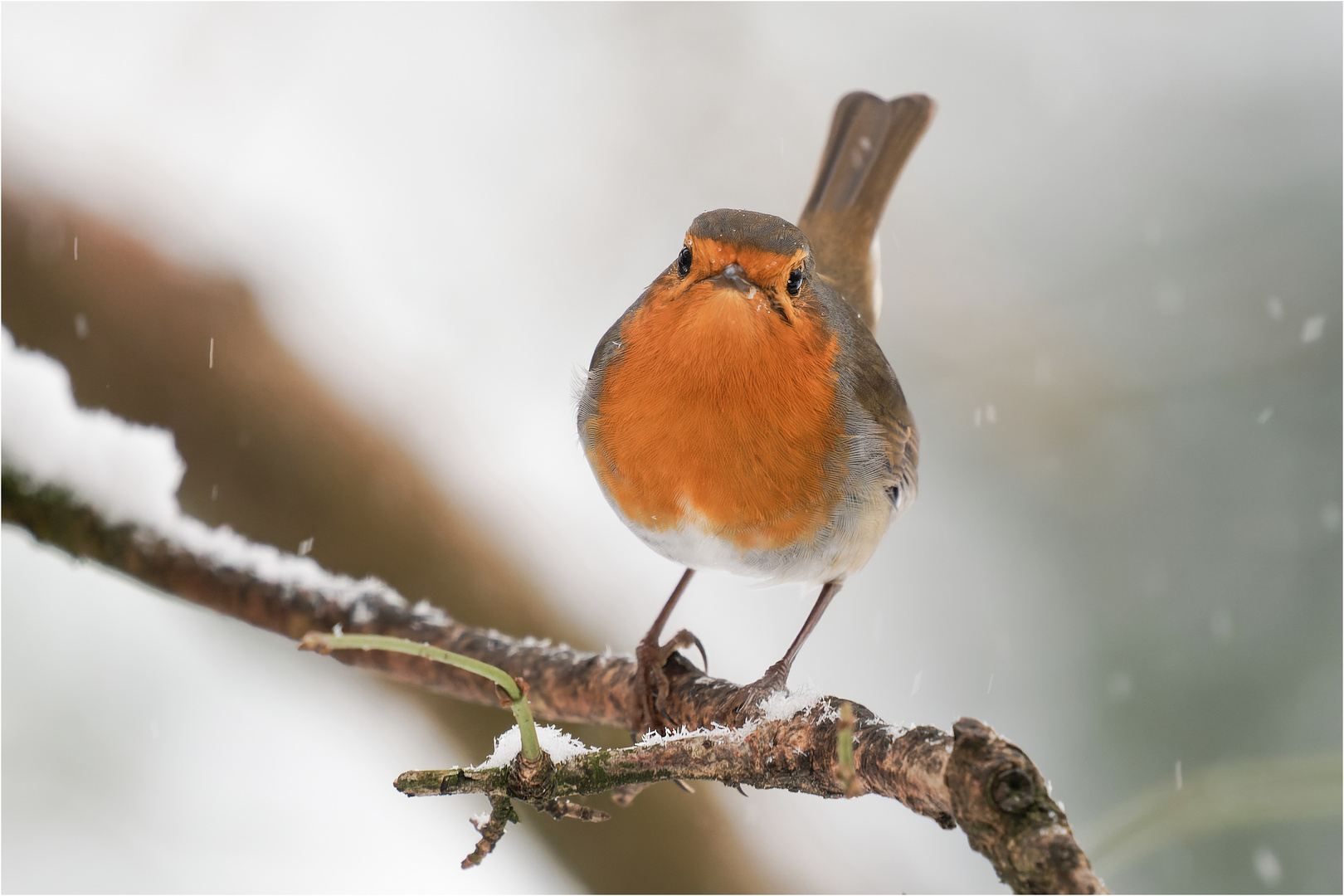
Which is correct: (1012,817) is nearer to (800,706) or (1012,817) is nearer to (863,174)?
(800,706)

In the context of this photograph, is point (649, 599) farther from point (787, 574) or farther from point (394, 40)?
point (394, 40)

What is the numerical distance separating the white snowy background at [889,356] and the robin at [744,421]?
136cm

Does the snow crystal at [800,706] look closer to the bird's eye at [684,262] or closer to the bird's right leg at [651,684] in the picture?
the bird's right leg at [651,684]

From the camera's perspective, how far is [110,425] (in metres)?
2.72

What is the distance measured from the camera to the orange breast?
77.7 inches

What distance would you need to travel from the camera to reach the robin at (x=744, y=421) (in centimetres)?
195

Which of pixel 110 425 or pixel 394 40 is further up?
pixel 394 40

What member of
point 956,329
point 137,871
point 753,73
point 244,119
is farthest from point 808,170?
point 137,871

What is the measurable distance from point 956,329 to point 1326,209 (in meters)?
1.48

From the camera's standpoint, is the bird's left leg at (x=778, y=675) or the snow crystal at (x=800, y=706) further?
the bird's left leg at (x=778, y=675)

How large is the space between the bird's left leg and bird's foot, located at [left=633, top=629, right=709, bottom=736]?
254mm

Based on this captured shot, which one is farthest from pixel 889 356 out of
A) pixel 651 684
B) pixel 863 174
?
pixel 651 684

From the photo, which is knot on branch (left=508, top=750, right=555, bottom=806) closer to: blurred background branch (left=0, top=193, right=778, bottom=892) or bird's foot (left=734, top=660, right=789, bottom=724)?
bird's foot (left=734, top=660, right=789, bottom=724)

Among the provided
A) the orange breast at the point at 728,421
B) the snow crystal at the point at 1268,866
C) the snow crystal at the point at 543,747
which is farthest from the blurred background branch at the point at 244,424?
the snow crystal at the point at 1268,866
